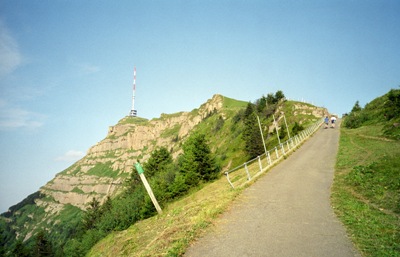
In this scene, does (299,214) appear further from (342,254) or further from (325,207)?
(342,254)

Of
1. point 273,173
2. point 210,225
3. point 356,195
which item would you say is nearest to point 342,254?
point 210,225

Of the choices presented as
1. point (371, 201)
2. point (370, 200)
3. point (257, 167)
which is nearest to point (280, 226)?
point (371, 201)

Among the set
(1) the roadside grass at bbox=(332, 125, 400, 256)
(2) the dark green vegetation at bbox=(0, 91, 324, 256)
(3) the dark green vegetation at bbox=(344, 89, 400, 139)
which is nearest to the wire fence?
(1) the roadside grass at bbox=(332, 125, 400, 256)

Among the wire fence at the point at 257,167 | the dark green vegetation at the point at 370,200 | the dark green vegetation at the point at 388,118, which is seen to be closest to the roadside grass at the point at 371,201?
the dark green vegetation at the point at 370,200

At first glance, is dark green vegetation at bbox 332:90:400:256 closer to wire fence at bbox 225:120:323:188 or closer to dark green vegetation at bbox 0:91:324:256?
wire fence at bbox 225:120:323:188

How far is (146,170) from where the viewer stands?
63.4 meters


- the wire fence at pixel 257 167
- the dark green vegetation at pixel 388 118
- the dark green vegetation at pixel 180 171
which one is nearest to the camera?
→ the wire fence at pixel 257 167

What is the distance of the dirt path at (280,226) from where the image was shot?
668cm

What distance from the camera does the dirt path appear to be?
6684 millimetres

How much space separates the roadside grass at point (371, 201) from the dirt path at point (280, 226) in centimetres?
46

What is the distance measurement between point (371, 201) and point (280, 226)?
6.16 metres

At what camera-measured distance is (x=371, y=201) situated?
11297mm

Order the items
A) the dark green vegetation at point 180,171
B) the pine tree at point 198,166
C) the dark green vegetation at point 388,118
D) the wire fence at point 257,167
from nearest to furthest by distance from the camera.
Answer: the wire fence at point 257,167
the dark green vegetation at point 388,118
the pine tree at point 198,166
the dark green vegetation at point 180,171

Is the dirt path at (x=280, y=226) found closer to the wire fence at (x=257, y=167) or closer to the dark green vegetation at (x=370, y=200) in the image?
the dark green vegetation at (x=370, y=200)
